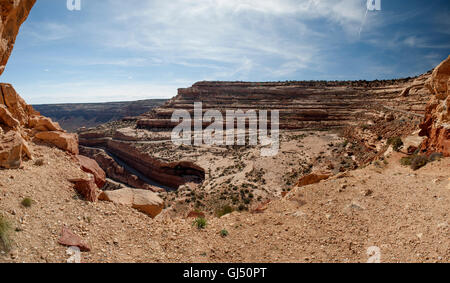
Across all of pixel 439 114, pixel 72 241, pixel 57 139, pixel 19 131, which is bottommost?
pixel 72 241

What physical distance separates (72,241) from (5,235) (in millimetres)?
1010

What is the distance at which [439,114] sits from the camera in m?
10.6

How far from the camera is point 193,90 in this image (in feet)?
187

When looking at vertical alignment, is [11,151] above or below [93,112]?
below

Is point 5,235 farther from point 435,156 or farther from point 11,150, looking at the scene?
point 435,156

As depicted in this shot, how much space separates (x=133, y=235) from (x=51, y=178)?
2.81 meters

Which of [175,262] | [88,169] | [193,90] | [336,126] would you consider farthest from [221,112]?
[175,262]

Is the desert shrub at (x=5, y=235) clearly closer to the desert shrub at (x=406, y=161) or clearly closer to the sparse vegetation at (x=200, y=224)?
the sparse vegetation at (x=200, y=224)

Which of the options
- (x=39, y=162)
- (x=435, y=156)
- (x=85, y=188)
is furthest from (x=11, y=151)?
(x=435, y=156)

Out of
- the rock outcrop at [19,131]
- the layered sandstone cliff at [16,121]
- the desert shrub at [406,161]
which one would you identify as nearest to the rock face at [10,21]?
the layered sandstone cliff at [16,121]

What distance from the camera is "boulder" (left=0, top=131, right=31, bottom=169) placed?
18.0ft

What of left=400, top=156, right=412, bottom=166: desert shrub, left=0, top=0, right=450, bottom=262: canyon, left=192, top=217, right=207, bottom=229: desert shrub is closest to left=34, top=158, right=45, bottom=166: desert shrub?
left=0, top=0, right=450, bottom=262: canyon

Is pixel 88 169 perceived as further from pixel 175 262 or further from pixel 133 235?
pixel 175 262

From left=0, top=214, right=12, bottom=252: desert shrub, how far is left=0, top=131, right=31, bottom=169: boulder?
88.1 inches
